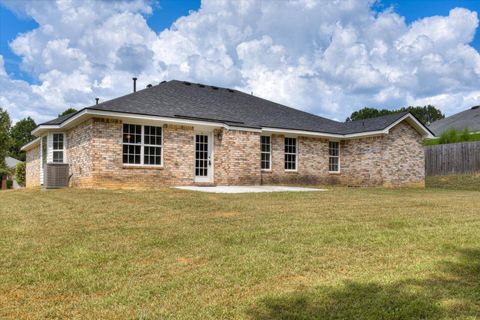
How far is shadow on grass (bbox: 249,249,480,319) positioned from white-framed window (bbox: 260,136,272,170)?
15.4 m

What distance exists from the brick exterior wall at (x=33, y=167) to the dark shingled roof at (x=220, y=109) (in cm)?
470

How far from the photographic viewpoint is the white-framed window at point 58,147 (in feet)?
62.4

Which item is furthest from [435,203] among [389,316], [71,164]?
[71,164]

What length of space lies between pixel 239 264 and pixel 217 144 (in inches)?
524

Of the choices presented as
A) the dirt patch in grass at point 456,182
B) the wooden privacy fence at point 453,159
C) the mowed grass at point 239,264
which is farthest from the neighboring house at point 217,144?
Result: the mowed grass at point 239,264

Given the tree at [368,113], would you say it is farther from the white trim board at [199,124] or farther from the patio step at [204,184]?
the patio step at [204,184]

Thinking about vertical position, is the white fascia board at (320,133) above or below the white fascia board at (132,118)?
below

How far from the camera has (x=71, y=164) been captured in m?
18.0

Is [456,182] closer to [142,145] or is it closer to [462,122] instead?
[462,122]

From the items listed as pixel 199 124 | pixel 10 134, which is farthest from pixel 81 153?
pixel 10 134

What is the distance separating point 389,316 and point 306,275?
4.48ft

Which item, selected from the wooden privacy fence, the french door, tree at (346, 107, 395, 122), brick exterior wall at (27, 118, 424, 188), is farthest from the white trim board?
tree at (346, 107, 395, 122)

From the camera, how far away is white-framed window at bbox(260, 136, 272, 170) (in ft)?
65.9

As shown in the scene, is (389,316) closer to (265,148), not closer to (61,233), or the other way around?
(61,233)
